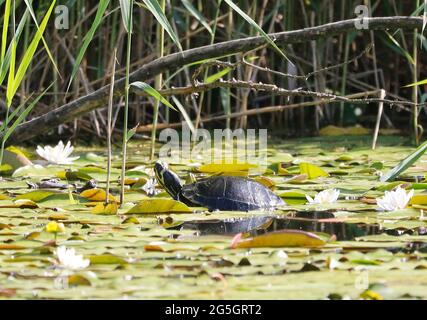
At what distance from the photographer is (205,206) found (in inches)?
125

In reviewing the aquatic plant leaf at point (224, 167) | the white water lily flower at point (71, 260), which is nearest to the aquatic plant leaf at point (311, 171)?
the aquatic plant leaf at point (224, 167)

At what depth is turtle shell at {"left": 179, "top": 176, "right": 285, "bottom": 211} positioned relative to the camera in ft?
10.2

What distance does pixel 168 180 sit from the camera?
3391 millimetres

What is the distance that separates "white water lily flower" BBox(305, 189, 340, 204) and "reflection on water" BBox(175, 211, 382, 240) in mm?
119

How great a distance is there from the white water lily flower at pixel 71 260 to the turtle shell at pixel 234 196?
1.00m

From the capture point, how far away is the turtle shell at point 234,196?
3117mm

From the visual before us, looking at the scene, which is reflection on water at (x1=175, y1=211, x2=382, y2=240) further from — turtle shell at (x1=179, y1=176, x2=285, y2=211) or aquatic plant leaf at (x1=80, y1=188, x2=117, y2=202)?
aquatic plant leaf at (x1=80, y1=188, x2=117, y2=202)

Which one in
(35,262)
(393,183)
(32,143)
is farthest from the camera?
(32,143)

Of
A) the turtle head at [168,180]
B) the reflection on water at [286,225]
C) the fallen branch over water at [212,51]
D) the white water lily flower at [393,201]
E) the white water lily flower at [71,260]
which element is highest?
the fallen branch over water at [212,51]

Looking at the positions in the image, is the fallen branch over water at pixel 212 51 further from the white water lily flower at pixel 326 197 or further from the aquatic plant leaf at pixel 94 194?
the white water lily flower at pixel 326 197

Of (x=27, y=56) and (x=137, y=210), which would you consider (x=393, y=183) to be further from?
(x=27, y=56)
